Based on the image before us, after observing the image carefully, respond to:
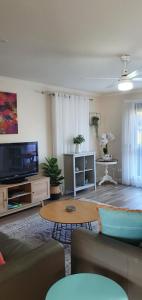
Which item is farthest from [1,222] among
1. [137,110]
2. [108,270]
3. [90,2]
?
[137,110]

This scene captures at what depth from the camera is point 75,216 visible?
2789 millimetres

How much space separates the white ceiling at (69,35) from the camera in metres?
1.94

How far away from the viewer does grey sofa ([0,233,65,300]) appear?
1.35m

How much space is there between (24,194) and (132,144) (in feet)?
9.74

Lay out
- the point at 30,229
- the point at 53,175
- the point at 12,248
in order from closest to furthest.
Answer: the point at 12,248, the point at 30,229, the point at 53,175

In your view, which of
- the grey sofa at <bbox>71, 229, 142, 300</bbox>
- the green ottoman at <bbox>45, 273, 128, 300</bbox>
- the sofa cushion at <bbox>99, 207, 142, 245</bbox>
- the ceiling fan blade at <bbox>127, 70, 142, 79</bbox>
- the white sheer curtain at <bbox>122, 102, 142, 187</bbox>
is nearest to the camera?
the green ottoman at <bbox>45, 273, 128, 300</bbox>

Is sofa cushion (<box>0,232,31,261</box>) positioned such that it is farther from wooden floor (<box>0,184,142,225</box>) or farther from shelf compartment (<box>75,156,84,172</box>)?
shelf compartment (<box>75,156,84,172</box>)

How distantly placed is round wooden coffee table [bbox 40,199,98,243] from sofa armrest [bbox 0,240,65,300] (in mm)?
964

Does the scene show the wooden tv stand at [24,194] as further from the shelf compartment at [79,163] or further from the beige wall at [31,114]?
the shelf compartment at [79,163]

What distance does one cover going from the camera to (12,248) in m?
1.95

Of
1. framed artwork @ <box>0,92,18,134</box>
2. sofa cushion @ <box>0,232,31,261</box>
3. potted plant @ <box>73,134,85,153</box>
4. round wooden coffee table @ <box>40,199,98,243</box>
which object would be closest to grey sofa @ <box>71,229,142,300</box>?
sofa cushion @ <box>0,232,31,261</box>

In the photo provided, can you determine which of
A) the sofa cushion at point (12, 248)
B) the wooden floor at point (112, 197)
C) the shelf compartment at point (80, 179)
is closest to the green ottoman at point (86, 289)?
the sofa cushion at point (12, 248)

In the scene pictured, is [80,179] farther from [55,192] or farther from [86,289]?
[86,289]

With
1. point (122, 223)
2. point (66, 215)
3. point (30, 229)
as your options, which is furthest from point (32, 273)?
point (30, 229)
